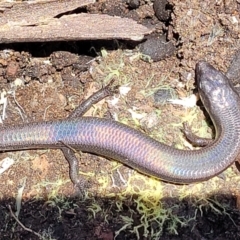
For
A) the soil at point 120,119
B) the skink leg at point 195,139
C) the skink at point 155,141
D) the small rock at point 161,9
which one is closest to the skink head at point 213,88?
the skink at point 155,141

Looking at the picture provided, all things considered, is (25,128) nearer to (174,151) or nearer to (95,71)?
(95,71)

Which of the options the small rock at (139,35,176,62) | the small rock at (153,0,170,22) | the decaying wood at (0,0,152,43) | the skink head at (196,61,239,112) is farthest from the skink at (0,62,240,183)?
the decaying wood at (0,0,152,43)

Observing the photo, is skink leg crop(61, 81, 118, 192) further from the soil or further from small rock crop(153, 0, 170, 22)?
small rock crop(153, 0, 170, 22)

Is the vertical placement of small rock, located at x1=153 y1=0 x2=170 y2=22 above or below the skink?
above

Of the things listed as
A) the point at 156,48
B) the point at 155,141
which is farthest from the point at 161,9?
the point at 155,141

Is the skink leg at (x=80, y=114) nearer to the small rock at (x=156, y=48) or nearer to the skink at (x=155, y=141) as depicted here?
the skink at (x=155, y=141)

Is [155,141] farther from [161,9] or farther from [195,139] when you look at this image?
[161,9]

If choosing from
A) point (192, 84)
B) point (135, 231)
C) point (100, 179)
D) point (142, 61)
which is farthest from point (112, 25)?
point (135, 231)
